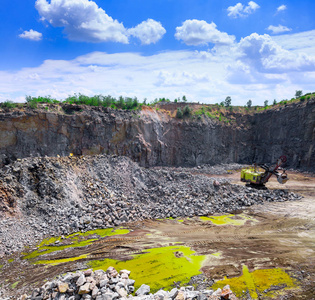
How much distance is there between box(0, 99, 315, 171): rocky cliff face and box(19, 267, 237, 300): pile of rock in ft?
54.8

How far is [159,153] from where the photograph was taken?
28.8m

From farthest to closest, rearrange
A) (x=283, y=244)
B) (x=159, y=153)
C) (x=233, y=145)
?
1. (x=233, y=145)
2. (x=159, y=153)
3. (x=283, y=244)

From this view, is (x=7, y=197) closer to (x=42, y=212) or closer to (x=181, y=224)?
(x=42, y=212)

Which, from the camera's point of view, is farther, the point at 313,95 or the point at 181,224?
the point at 313,95

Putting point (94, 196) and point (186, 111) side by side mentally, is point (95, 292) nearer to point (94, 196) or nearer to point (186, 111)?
point (94, 196)

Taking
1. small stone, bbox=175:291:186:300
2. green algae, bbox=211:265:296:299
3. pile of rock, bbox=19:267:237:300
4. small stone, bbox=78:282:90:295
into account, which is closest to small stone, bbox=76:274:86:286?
pile of rock, bbox=19:267:237:300

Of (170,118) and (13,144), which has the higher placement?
(170,118)

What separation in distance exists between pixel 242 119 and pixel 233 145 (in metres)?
4.25

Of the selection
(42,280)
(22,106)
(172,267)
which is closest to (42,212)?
(42,280)

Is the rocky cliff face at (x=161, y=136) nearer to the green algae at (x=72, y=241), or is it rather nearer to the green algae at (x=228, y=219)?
the green algae at (x=72, y=241)

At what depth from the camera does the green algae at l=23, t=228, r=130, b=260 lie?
10570 mm

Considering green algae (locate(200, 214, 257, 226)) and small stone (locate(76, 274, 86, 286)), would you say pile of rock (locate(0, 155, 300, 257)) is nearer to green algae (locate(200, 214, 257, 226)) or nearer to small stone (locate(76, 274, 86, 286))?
green algae (locate(200, 214, 257, 226))

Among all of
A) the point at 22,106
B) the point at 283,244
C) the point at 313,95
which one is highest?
the point at 313,95

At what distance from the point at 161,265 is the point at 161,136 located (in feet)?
67.9
